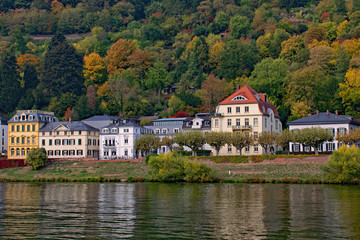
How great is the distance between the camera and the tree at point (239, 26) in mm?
168000

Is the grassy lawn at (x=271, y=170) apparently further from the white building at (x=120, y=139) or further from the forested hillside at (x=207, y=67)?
the forested hillside at (x=207, y=67)

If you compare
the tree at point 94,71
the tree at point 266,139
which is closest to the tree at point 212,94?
the tree at point 266,139

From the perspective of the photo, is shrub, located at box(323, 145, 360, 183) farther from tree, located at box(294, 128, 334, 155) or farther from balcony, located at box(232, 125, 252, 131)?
balcony, located at box(232, 125, 252, 131)

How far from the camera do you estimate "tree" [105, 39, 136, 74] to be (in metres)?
Result: 147

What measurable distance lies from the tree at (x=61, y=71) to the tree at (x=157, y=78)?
1564 cm

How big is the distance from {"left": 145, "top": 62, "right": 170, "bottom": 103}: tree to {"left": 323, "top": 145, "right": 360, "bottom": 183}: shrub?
230 ft

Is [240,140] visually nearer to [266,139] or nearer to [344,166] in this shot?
[266,139]

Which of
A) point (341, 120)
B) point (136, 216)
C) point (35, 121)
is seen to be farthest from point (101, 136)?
point (136, 216)

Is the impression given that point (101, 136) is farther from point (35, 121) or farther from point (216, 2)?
point (216, 2)

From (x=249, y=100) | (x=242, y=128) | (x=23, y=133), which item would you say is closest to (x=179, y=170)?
(x=242, y=128)

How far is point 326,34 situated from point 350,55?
2158 cm

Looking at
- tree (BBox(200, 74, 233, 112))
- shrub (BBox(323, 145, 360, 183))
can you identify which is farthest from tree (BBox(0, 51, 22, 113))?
shrub (BBox(323, 145, 360, 183))

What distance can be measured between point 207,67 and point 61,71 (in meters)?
35.7

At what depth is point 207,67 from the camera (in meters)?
147
